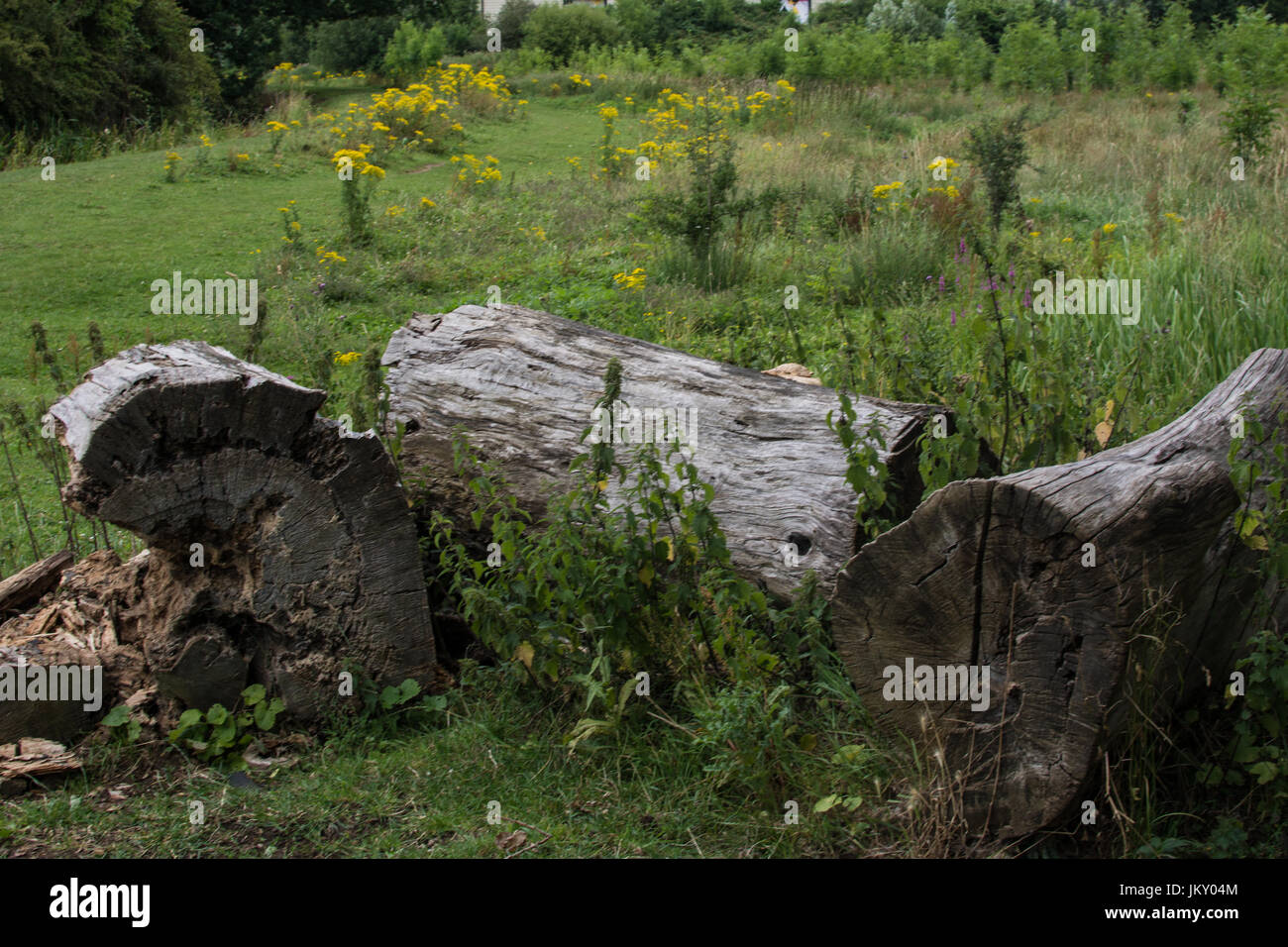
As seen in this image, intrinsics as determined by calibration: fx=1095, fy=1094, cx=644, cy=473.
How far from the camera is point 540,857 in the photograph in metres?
3.07

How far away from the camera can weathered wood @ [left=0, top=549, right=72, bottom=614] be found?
14.3ft

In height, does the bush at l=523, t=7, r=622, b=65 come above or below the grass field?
above

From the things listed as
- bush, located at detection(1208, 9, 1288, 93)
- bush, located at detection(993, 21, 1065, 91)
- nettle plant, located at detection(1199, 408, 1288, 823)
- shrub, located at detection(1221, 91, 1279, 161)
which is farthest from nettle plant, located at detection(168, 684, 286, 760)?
bush, located at detection(993, 21, 1065, 91)

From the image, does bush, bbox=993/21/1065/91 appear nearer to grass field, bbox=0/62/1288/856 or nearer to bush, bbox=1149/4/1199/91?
grass field, bbox=0/62/1288/856

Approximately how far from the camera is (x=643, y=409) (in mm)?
4402

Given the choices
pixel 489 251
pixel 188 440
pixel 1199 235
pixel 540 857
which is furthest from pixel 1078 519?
pixel 489 251

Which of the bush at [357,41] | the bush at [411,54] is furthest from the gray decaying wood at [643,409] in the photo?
the bush at [357,41]

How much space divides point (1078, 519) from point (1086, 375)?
7.29ft

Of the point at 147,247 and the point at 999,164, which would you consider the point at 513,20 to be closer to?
the point at 147,247

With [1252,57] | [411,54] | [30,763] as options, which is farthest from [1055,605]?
[411,54]

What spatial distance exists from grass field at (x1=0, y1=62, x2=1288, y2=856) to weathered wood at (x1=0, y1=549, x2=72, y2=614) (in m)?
0.48

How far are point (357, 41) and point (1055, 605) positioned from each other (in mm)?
27759

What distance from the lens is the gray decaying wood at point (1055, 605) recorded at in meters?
2.75

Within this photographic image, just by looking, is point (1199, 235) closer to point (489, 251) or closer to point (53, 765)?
point (489, 251)
